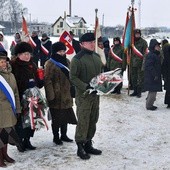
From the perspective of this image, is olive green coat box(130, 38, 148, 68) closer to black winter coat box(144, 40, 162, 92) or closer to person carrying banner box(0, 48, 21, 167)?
black winter coat box(144, 40, 162, 92)

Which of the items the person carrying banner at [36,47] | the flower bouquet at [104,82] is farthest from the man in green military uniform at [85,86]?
the person carrying banner at [36,47]

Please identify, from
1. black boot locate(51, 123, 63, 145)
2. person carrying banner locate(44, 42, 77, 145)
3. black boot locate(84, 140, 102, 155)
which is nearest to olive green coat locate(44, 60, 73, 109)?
person carrying banner locate(44, 42, 77, 145)

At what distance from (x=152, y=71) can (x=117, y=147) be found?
2.94 m

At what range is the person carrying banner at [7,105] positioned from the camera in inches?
179

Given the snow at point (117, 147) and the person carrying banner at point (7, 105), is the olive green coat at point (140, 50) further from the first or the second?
the person carrying banner at point (7, 105)

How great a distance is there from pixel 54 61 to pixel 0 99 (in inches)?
46.9

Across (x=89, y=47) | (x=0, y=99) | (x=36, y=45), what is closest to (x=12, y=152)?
A: (x=0, y=99)

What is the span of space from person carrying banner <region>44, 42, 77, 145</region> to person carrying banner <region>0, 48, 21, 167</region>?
69 centimetres

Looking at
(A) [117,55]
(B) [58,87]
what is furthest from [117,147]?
(A) [117,55]

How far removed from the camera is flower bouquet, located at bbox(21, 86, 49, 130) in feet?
16.3

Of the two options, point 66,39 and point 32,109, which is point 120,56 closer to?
point 66,39

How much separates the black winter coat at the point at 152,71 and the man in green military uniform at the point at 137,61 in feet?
4.69

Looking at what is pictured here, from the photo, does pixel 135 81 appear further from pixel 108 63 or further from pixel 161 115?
pixel 161 115

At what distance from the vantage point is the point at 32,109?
4.95 meters
